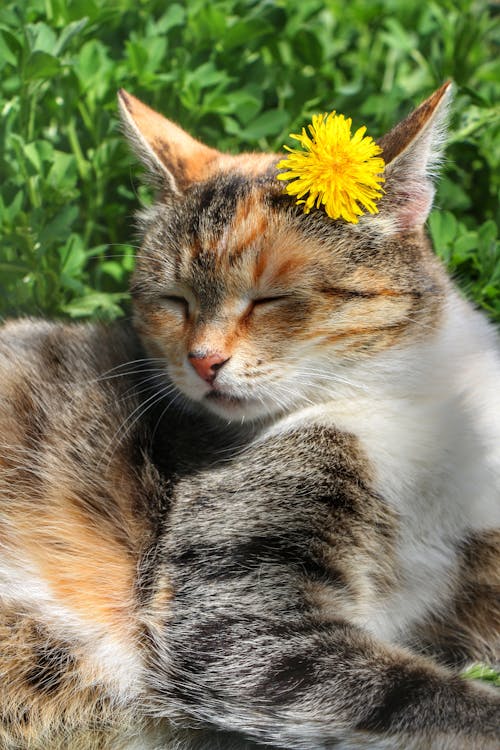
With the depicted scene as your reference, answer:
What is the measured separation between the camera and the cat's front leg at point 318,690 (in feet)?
7.06

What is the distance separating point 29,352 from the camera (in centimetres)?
304

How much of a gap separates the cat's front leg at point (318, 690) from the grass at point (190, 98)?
5.55 feet

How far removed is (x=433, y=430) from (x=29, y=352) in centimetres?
137

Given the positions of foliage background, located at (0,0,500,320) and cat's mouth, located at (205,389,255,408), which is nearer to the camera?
cat's mouth, located at (205,389,255,408)

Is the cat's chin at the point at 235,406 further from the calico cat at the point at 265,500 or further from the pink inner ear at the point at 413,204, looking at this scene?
the pink inner ear at the point at 413,204

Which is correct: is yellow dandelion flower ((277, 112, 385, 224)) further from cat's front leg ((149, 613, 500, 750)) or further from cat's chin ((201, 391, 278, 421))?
cat's front leg ((149, 613, 500, 750))

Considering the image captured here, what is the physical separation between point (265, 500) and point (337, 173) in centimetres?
92

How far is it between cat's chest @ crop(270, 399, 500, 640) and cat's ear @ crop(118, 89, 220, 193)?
0.92 metres

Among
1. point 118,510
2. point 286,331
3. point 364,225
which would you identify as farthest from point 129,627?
point 364,225

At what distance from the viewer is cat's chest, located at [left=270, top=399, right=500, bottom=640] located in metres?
2.52

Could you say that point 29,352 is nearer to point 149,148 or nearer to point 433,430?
point 149,148

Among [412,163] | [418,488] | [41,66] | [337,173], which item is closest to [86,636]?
[418,488]

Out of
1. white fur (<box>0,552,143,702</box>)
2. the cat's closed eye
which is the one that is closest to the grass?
the cat's closed eye

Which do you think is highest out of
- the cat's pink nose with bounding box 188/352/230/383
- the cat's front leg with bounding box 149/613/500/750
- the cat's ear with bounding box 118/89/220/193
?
the cat's ear with bounding box 118/89/220/193
